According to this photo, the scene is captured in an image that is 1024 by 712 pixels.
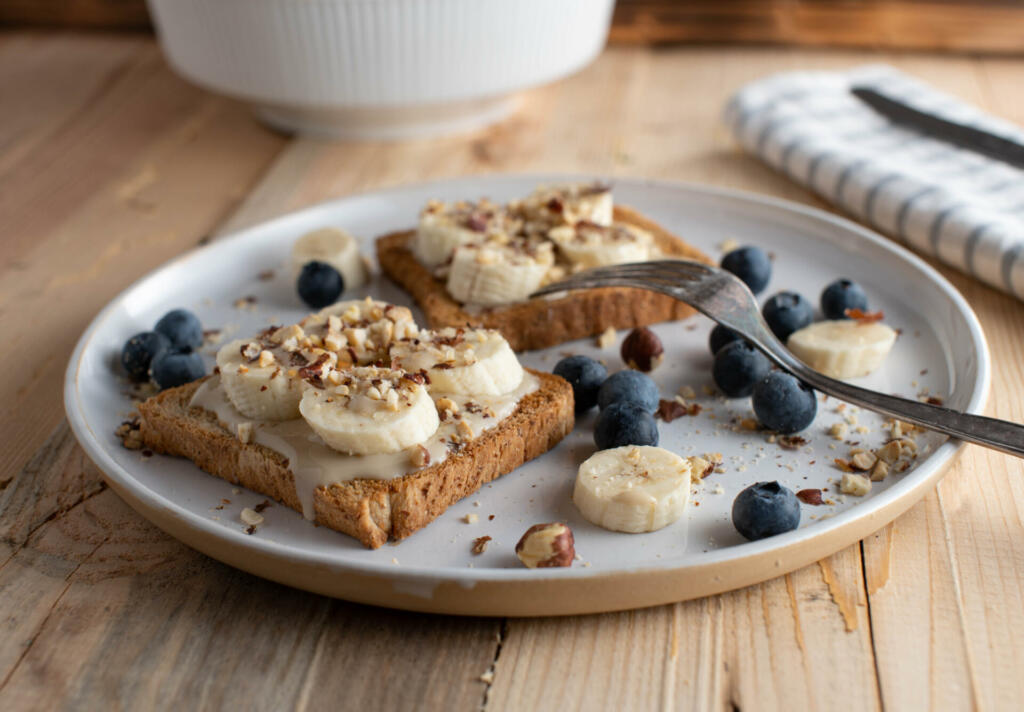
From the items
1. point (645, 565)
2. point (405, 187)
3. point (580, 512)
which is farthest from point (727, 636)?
point (405, 187)

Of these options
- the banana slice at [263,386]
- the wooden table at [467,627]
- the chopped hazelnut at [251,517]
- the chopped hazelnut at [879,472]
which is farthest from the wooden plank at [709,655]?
the banana slice at [263,386]

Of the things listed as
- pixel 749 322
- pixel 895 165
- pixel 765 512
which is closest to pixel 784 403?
pixel 749 322

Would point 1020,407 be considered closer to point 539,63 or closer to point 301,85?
point 539,63

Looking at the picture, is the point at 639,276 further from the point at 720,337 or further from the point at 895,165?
the point at 895,165

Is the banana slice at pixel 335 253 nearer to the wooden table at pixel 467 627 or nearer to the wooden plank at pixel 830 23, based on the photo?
the wooden table at pixel 467 627

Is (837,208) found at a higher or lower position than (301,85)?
lower

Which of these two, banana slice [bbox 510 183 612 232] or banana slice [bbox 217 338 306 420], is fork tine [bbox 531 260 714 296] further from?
banana slice [bbox 217 338 306 420]

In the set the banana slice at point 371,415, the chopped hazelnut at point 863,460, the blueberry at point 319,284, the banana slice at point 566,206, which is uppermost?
the banana slice at point 371,415
